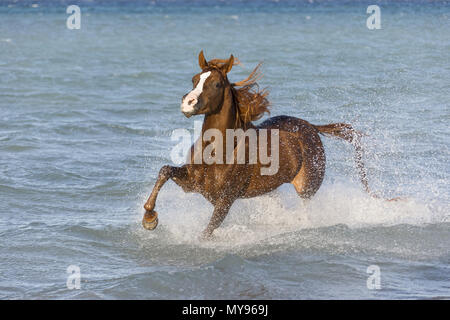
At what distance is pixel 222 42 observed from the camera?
27.1 meters

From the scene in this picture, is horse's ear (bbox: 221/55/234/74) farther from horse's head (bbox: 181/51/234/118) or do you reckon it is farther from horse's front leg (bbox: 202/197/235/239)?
horse's front leg (bbox: 202/197/235/239)

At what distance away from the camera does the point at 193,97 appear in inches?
225

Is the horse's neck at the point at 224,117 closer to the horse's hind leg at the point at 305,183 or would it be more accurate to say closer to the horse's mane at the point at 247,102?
the horse's mane at the point at 247,102

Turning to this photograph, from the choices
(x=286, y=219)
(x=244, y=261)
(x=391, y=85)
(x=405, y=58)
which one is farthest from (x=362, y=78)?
(x=244, y=261)

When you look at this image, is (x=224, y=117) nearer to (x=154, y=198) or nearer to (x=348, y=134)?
(x=154, y=198)

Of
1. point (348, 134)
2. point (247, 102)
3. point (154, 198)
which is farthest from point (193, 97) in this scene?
→ point (348, 134)

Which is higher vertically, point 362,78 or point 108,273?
point 362,78

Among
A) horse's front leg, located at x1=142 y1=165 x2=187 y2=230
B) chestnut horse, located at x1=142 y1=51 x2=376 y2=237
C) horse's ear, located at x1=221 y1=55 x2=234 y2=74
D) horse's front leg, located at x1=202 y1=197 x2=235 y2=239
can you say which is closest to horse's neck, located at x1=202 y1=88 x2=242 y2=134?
chestnut horse, located at x1=142 y1=51 x2=376 y2=237

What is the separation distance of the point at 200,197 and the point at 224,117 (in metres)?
1.55

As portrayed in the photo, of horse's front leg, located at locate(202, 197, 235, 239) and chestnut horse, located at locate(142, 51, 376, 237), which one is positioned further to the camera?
horse's front leg, located at locate(202, 197, 235, 239)

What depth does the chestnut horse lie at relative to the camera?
5863mm

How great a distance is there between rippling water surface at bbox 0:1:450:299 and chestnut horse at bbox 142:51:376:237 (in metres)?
0.37

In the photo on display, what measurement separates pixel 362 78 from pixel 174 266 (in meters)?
11.0
